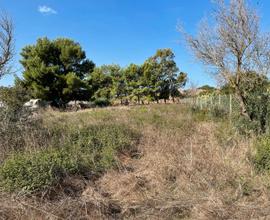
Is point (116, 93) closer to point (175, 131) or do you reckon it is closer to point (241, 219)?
point (175, 131)

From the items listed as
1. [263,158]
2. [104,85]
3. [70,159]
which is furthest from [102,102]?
[263,158]

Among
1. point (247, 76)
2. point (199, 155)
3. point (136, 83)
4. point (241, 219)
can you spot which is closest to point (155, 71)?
point (136, 83)

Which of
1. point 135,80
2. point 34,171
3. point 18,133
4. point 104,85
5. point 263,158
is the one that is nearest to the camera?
point 34,171

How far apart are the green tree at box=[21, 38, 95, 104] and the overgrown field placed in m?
18.6

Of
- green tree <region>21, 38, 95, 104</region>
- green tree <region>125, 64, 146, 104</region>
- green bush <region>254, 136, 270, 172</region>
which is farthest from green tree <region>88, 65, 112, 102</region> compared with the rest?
green bush <region>254, 136, 270, 172</region>

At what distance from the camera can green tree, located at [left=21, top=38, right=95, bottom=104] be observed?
23844 millimetres

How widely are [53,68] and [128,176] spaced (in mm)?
21654

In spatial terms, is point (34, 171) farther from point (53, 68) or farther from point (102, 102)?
point (102, 102)

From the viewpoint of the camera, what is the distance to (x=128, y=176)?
422 centimetres

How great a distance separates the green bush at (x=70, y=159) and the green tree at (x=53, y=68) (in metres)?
18.3

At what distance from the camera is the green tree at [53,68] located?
23.8m

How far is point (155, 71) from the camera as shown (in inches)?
1300

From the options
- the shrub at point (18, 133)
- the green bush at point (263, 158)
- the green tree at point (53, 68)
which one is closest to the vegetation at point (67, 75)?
the green tree at point (53, 68)

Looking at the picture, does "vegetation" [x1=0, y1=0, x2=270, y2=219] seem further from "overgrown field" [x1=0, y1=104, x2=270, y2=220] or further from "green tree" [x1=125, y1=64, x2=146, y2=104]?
"green tree" [x1=125, y1=64, x2=146, y2=104]
